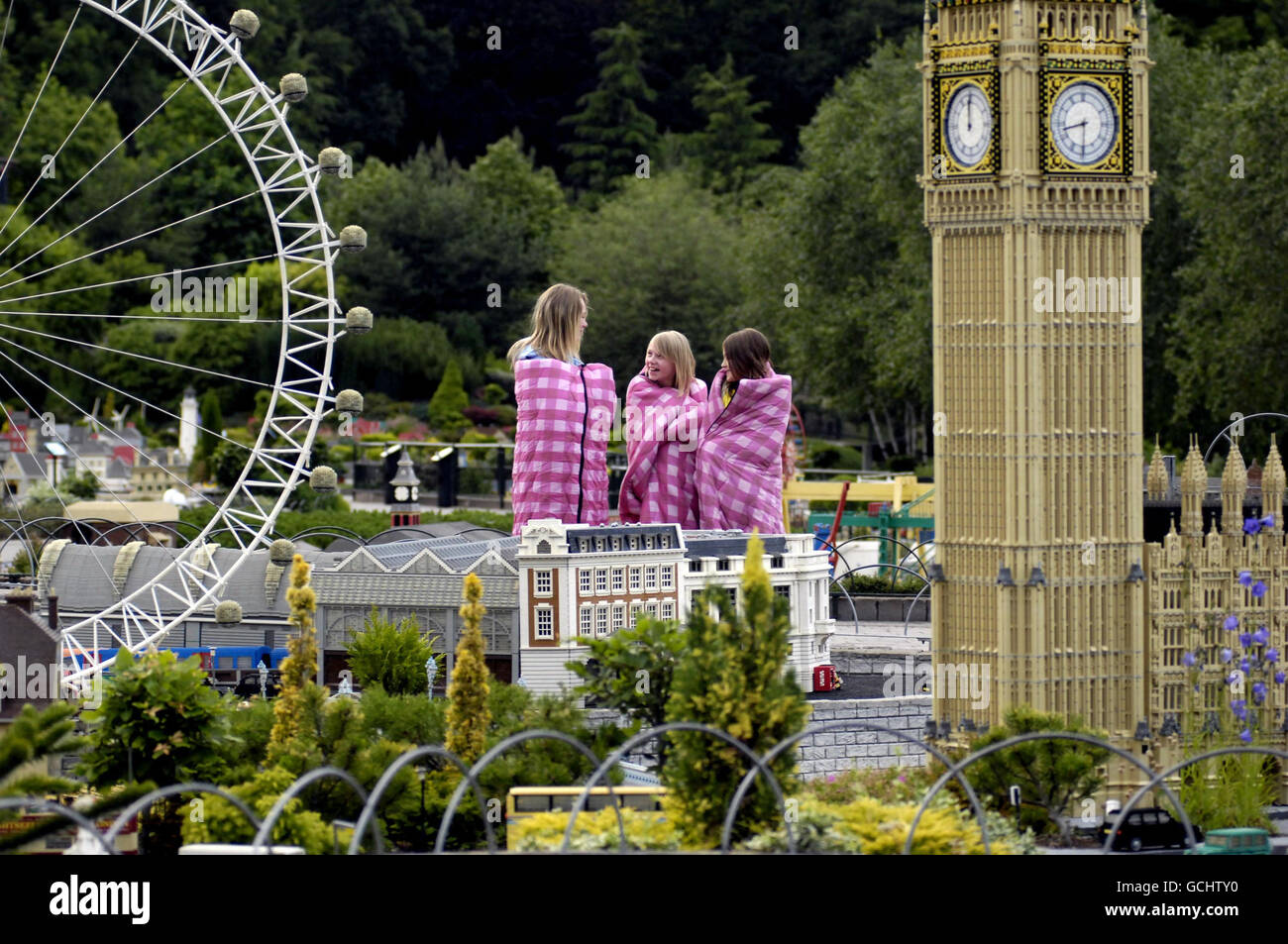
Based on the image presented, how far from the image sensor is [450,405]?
9631 cm

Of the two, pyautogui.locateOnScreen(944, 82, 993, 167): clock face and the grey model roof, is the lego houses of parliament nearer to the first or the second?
pyautogui.locateOnScreen(944, 82, 993, 167): clock face

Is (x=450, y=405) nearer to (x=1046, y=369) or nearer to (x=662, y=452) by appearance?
(x=662, y=452)

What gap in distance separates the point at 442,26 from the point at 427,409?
3254cm

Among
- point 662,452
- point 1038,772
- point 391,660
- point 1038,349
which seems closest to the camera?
point 1038,772

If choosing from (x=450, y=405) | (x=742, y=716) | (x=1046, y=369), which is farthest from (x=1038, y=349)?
(x=450, y=405)

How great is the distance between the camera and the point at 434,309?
10712 centimetres

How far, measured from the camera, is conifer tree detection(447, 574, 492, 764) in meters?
35.3

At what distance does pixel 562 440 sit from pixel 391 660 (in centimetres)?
418

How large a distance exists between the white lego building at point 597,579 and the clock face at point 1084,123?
7.57m

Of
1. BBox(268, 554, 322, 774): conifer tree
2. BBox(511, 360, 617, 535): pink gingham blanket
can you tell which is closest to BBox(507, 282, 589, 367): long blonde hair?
BBox(511, 360, 617, 535): pink gingham blanket

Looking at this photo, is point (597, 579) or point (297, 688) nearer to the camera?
point (297, 688)

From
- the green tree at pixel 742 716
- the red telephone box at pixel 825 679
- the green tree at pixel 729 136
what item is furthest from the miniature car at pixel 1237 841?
the green tree at pixel 729 136
